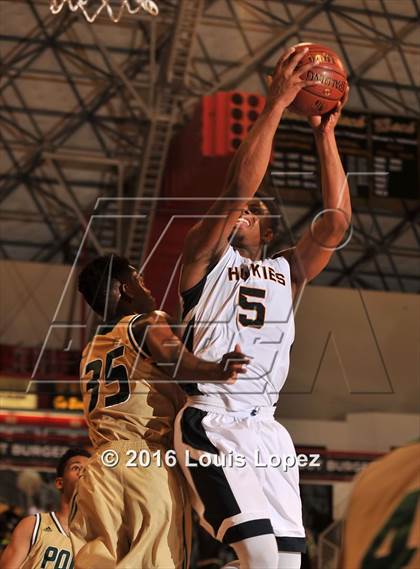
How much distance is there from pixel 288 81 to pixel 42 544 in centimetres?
261

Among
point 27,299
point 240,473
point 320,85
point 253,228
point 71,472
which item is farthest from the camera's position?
point 27,299

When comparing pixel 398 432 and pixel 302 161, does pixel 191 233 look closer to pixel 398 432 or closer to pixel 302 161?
pixel 398 432

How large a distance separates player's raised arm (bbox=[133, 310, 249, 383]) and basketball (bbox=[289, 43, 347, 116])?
885 mm

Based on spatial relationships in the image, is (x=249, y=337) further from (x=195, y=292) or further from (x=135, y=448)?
(x=135, y=448)

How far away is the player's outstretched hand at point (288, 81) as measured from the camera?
3.61m

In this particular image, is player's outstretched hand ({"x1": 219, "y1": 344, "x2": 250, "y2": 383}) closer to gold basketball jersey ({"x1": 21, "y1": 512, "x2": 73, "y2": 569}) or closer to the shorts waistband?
the shorts waistband

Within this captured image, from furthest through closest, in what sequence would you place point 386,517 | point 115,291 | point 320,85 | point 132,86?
point 132,86, point 115,291, point 320,85, point 386,517

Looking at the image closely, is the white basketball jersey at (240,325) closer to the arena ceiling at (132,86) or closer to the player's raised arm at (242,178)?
the player's raised arm at (242,178)

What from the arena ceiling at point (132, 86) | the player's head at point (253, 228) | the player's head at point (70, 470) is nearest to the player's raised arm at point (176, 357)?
the player's head at point (253, 228)

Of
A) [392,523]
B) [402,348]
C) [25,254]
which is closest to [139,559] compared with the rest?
[402,348]

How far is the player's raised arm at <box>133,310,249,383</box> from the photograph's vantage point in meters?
3.60

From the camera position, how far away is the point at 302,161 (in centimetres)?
827

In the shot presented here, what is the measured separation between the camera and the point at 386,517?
4.18 feet

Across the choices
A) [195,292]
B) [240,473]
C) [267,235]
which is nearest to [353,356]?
[267,235]
